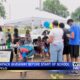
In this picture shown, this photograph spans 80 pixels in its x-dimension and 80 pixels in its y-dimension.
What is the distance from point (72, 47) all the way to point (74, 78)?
1.20 m

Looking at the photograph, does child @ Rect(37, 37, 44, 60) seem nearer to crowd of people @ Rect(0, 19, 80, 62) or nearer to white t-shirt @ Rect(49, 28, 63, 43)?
crowd of people @ Rect(0, 19, 80, 62)

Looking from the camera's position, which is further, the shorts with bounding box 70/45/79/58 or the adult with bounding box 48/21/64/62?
the shorts with bounding box 70/45/79/58

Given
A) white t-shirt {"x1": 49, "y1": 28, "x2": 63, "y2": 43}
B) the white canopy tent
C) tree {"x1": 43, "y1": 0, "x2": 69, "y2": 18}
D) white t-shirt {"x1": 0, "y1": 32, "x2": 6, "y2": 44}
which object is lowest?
white t-shirt {"x1": 0, "y1": 32, "x2": 6, "y2": 44}

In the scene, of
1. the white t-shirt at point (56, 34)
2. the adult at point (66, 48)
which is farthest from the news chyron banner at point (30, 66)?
the adult at point (66, 48)

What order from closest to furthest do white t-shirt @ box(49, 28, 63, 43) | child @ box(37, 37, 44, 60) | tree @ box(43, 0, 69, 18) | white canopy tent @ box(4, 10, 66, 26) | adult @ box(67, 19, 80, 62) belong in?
white t-shirt @ box(49, 28, 63, 43) → adult @ box(67, 19, 80, 62) → tree @ box(43, 0, 69, 18) → white canopy tent @ box(4, 10, 66, 26) → child @ box(37, 37, 44, 60)

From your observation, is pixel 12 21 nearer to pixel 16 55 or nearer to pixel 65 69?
pixel 16 55

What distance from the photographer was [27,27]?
35.5 feet

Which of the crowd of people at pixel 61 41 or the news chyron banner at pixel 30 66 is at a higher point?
the crowd of people at pixel 61 41

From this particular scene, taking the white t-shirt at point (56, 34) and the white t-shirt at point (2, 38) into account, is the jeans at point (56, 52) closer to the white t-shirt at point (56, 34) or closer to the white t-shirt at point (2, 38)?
the white t-shirt at point (56, 34)

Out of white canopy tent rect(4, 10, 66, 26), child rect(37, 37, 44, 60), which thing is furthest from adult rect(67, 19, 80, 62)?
child rect(37, 37, 44, 60)

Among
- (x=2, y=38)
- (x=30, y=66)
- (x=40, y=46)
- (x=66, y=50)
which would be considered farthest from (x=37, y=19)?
(x=30, y=66)

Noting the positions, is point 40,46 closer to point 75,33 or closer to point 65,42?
point 65,42

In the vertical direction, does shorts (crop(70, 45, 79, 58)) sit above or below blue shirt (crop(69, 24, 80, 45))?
below

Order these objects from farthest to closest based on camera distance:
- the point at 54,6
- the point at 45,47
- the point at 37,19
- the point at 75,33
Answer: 1. the point at 54,6
2. the point at 45,47
3. the point at 37,19
4. the point at 75,33
